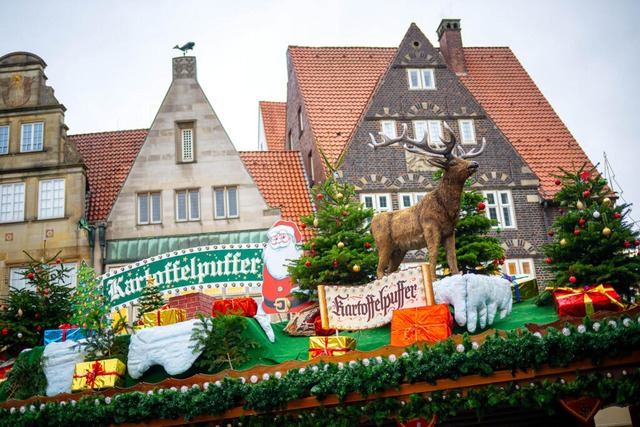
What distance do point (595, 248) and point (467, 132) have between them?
1173cm

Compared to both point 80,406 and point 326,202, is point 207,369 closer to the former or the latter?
point 80,406

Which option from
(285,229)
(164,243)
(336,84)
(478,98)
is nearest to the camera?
(285,229)

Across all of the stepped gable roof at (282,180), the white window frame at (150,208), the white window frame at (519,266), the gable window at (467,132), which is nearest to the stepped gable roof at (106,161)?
the white window frame at (150,208)

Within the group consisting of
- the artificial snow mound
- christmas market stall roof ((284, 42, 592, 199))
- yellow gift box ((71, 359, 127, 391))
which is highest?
christmas market stall roof ((284, 42, 592, 199))

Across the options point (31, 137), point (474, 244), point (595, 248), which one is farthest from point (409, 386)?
point (31, 137)

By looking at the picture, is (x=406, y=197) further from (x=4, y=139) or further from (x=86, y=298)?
(x=4, y=139)

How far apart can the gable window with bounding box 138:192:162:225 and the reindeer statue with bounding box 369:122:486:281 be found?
32.4 feet

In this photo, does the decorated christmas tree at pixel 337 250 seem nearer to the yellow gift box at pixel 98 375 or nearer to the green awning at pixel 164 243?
the green awning at pixel 164 243

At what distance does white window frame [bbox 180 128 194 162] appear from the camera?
2675cm

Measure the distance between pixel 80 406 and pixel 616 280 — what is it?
11.1 m

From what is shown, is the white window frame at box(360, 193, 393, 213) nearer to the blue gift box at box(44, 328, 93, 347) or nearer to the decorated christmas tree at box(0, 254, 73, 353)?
the decorated christmas tree at box(0, 254, 73, 353)

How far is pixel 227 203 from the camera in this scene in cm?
2609

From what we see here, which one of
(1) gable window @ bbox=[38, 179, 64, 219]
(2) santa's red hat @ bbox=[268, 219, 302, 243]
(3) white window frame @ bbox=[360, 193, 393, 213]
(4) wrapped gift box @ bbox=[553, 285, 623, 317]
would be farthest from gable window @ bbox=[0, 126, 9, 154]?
(4) wrapped gift box @ bbox=[553, 285, 623, 317]

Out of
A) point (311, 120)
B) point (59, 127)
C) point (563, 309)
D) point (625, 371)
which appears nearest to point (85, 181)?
point (59, 127)
